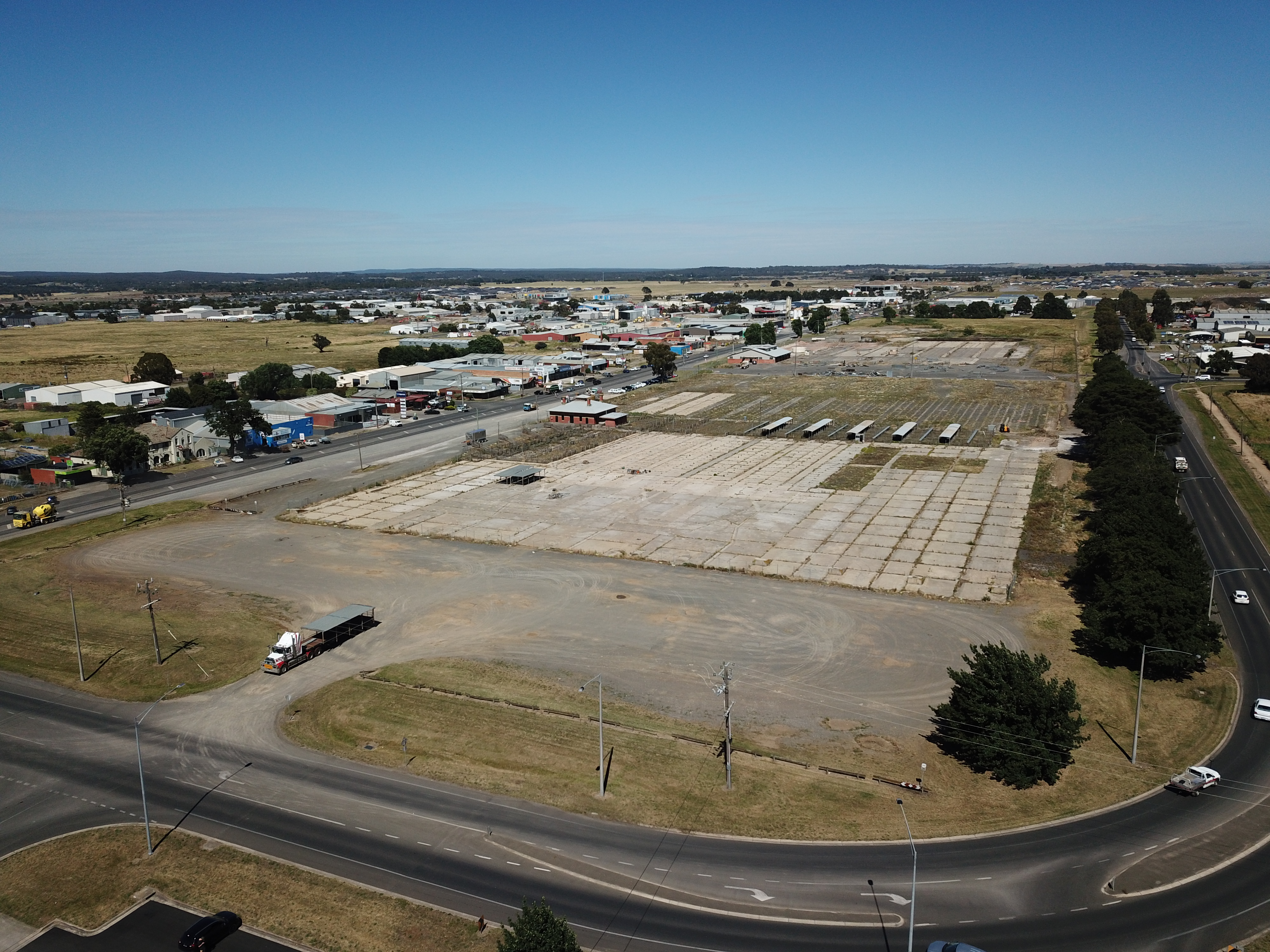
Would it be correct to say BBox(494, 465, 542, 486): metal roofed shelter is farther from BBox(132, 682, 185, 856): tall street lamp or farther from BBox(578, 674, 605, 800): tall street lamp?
BBox(132, 682, 185, 856): tall street lamp

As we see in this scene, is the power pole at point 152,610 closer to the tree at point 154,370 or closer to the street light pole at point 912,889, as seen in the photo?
the street light pole at point 912,889

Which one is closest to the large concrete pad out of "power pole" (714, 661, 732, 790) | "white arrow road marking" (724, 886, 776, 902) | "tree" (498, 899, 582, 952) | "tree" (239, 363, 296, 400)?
"power pole" (714, 661, 732, 790)

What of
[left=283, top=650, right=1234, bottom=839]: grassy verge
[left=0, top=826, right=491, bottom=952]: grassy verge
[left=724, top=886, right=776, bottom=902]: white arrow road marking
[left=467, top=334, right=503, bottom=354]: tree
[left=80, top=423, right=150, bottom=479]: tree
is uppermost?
[left=467, top=334, right=503, bottom=354]: tree

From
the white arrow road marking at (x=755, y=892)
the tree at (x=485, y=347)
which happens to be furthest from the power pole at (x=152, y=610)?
the tree at (x=485, y=347)

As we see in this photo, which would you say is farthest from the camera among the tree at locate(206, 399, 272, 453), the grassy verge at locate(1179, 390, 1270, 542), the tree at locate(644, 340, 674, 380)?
the tree at locate(644, 340, 674, 380)

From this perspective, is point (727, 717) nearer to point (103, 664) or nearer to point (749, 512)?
point (103, 664)

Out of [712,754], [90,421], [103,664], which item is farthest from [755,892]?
[90,421]
